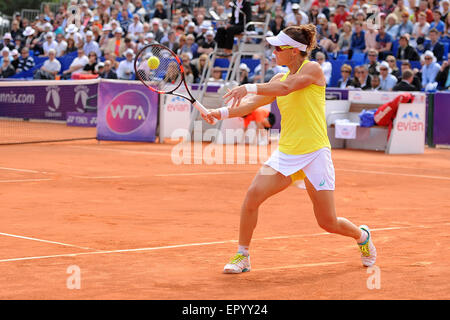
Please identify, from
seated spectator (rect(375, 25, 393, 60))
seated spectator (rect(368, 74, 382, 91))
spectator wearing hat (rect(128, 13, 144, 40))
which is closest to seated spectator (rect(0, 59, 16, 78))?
spectator wearing hat (rect(128, 13, 144, 40))

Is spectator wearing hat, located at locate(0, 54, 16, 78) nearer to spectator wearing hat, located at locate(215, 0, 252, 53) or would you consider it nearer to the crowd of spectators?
the crowd of spectators

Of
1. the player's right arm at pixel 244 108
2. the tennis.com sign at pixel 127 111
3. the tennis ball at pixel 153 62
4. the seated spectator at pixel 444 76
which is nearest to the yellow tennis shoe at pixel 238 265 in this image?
the player's right arm at pixel 244 108

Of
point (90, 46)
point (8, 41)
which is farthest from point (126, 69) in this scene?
point (8, 41)

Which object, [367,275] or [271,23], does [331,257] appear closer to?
[367,275]

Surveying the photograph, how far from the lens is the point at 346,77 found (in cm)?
2131

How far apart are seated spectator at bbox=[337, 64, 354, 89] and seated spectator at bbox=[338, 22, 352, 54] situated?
183 centimetres

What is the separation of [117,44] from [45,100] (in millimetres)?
3771

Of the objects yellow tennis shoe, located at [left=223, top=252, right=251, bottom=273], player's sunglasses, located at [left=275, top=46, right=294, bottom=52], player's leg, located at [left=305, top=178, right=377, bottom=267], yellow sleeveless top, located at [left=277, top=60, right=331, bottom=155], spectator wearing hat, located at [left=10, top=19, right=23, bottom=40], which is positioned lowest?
yellow tennis shoe, located at [left=223, top=252, right=251, bottom=273]

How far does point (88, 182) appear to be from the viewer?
1207cm

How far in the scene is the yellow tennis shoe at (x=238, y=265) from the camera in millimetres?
6285

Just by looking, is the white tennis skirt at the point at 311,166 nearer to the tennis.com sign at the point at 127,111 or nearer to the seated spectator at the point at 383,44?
the tennis.com sign at the point at 127,111

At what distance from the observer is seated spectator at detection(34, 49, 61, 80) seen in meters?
26.9

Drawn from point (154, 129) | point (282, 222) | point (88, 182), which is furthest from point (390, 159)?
point (282, 222)

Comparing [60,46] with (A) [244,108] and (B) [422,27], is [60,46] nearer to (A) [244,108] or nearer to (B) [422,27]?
(B) [422,27]
